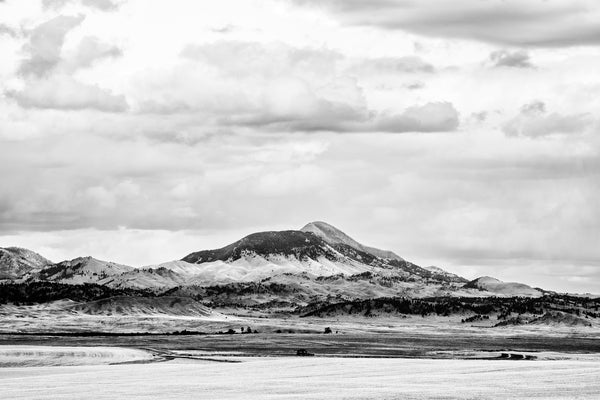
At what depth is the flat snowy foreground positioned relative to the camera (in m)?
74.8

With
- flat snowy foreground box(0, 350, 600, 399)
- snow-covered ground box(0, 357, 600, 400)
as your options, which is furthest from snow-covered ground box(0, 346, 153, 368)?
flat snowy foreground box(0, 350, 600, 399)

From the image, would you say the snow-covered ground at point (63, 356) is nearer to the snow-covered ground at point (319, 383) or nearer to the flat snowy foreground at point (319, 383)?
the snow-covered ground at point (319, 383)

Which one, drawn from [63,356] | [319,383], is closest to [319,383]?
[319,383]

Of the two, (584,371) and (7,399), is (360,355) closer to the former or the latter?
(584,371)

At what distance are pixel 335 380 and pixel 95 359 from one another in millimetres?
62284

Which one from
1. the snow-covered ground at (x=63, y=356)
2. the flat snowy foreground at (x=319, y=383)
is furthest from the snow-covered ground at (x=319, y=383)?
the snow-covered ground at (x=63, y=356)

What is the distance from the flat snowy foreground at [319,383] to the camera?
245 ft

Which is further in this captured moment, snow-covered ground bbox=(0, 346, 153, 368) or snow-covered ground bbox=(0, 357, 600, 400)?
snow-covered ground bbox=(0, 346, 153, 368)

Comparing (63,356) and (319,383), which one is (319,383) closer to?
(319,383)

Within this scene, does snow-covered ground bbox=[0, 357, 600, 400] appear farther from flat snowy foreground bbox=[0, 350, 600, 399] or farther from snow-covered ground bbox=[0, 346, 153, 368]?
snow-covered ground bbox=[0, 346, 153, 368]

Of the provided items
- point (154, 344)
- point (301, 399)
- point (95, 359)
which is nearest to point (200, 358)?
point (95, 359)

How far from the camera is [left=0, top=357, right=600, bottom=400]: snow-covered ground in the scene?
74.8 metres

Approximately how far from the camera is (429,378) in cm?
9350

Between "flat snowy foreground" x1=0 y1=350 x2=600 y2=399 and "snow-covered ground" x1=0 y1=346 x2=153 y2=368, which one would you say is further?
"snow-covered ground" x1=0 y1=346 x2=153 y2=368
